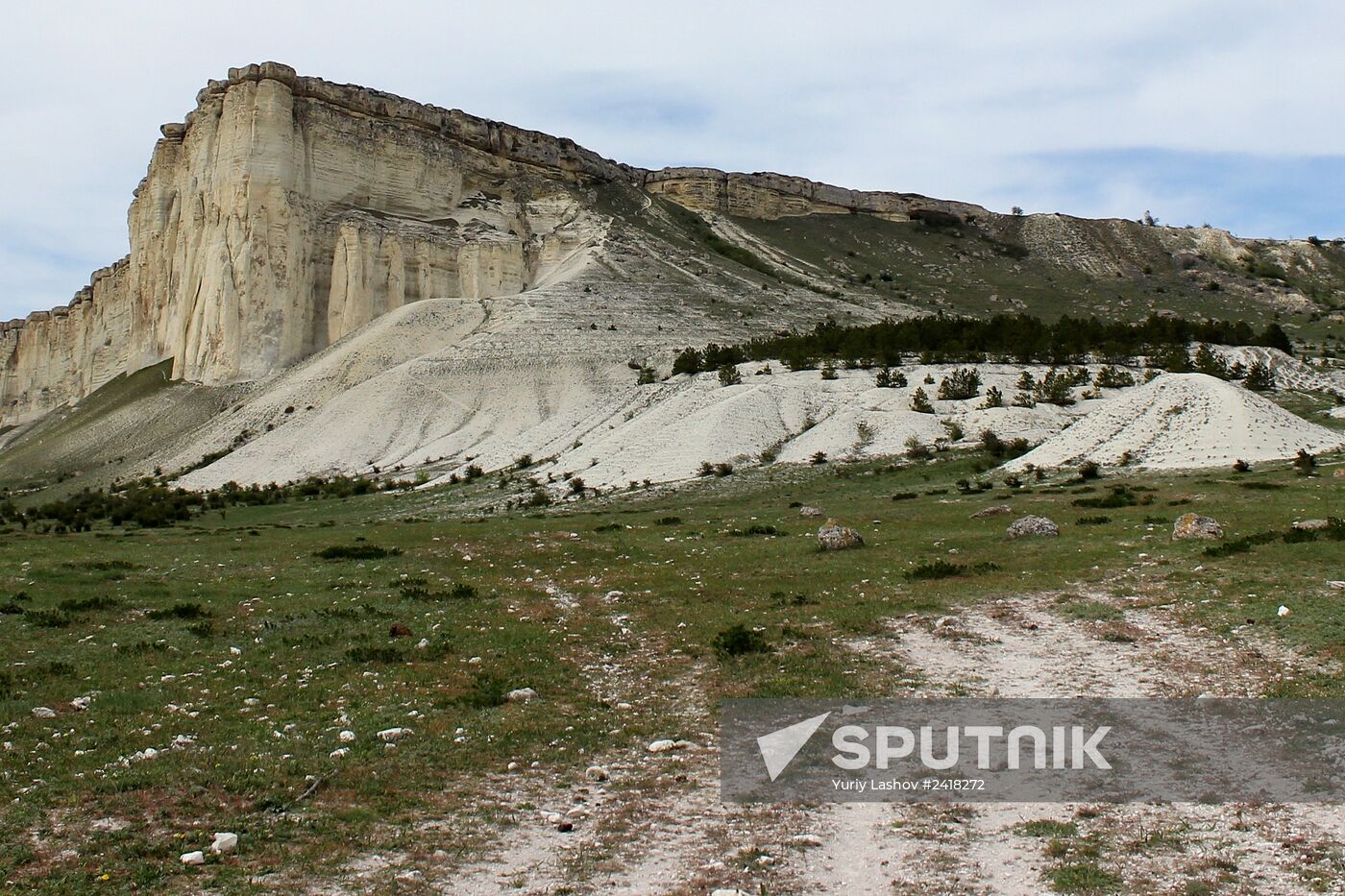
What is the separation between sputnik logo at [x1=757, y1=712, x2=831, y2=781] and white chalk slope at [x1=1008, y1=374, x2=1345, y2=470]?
87.3 ft

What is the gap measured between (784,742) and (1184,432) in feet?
101

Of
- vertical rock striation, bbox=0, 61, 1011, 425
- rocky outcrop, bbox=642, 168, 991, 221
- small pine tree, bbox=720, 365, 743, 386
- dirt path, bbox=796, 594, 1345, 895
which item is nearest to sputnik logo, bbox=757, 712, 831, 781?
dirt path, bbox=796, 594, 1345, 895

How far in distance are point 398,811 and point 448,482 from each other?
39.3 meters

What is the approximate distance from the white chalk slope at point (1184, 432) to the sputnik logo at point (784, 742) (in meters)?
26.6

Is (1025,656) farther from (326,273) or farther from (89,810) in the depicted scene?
(326,273)

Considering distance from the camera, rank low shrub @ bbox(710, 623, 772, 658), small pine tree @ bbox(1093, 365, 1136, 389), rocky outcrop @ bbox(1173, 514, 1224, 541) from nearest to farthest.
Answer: low shrub @ bbox(710, 623, 772, 658) → rocky outcrop @ bbox(1173, 514, 1224, 541) → small pine tree @ bbox(1093, 365, 1136, 389)

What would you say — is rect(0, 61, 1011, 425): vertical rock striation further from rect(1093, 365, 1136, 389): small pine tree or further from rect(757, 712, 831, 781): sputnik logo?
rect(757, 712, 831, 781): sputnik logo

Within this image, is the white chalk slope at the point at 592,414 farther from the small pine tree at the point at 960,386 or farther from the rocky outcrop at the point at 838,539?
the rocky outcrop at the point at 838,539

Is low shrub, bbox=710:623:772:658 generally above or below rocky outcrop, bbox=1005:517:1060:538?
below

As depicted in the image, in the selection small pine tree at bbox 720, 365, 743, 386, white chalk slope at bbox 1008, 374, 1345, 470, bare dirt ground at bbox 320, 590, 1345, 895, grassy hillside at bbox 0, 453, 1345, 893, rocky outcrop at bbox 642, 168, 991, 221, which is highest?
rocky outcrop at bbox 642, 168, 991, 221

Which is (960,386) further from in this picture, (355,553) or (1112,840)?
(1112,840)

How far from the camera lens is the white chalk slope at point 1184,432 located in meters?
34.5

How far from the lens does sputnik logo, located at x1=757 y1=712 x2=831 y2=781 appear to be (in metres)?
9.77

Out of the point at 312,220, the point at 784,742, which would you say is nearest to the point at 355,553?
the point at 784,742
